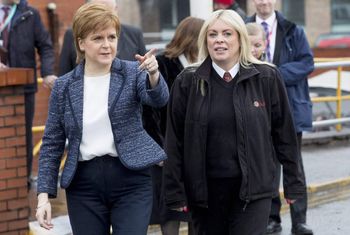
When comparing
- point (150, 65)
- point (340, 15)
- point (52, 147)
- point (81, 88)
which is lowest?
point (340, 15)

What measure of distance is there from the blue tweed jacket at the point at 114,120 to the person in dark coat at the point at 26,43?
3675 millimetres

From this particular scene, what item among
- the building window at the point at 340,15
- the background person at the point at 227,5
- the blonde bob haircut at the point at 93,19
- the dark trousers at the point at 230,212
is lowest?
the building window at the point at 340,15

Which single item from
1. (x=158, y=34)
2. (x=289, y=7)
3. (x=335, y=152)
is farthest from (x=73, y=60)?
(x=289, y=7)

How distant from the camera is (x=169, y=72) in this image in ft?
20.4

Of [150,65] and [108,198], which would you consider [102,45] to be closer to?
[150,65]

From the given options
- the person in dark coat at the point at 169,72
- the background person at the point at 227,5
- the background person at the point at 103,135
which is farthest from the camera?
the background person at the point at 227,5

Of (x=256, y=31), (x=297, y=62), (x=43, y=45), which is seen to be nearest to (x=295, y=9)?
(x=43, y=45)

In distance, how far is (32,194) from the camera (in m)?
8.61

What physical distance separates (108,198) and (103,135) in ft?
1.05

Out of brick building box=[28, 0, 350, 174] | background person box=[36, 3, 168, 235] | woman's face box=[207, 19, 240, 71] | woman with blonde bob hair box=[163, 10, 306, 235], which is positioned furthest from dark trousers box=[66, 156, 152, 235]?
brick building box=[28, 0, 350, 174]

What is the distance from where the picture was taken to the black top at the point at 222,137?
4.87m

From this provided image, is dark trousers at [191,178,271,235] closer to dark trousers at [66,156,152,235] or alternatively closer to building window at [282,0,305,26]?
dark trousers at [66,156,152,235]

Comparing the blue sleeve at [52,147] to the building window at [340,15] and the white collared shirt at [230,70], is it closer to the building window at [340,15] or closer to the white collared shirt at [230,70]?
the white collared shirt at [230,70]

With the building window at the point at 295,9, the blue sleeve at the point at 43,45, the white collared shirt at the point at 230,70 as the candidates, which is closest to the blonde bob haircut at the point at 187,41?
the white collared shirt at the point at 230,70
